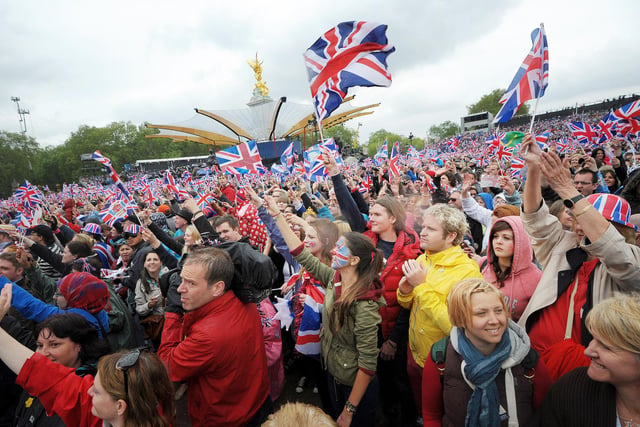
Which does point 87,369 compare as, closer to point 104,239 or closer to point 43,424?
point 43,424

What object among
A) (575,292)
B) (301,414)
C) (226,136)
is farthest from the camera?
(226,136)

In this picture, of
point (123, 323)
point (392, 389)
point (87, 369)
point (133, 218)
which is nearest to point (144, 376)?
point (87, 369)

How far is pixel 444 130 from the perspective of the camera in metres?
99.0

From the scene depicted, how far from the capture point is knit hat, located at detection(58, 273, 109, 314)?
2414 millimetres

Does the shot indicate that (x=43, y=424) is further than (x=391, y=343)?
No

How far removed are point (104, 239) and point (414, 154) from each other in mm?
10420

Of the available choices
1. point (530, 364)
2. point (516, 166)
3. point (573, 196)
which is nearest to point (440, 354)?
point (530, 364)

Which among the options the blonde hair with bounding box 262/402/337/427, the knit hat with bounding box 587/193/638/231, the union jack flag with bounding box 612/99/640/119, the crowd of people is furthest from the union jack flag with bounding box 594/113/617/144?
the blonde hair with bounding box 262/402/337/427

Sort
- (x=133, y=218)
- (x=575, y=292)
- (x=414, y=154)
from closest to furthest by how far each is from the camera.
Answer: (x=575, y=292)
(x=133, y=218)
(x=414, y=154)

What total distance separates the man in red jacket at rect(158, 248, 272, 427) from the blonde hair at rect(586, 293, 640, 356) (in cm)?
185

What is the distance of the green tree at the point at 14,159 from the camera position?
39.7m

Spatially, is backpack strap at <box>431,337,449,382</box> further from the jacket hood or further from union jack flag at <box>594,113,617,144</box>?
union jack flag at <box>594,113,617,144</box>

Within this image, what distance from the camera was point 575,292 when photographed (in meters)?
1.83

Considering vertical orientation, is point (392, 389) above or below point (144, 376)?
below
